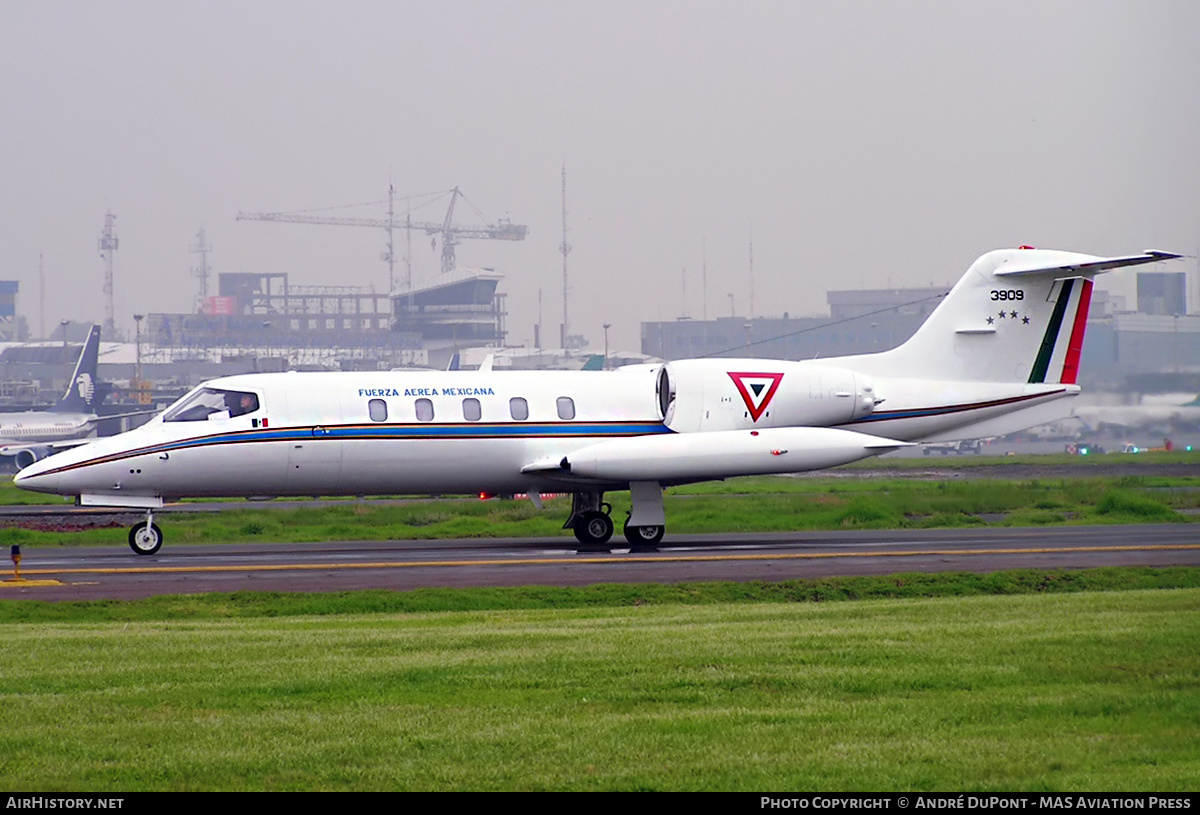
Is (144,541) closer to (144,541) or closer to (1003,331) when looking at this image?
(144,541)

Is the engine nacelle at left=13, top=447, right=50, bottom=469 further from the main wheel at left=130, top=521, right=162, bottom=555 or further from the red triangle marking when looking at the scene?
the red triangle marking

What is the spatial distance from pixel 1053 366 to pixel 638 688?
2027cm

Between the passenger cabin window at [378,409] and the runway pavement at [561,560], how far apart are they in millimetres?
2460

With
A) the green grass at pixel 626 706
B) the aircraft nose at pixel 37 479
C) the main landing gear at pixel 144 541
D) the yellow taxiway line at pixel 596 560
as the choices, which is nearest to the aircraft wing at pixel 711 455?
the yellow taxiway line at pixel 596 560

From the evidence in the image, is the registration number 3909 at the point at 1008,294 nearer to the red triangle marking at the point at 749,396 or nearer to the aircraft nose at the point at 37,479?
the red triangle marking at the point at 749,396

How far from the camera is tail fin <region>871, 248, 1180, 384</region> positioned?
28.1 m

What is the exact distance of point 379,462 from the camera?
25547 mm

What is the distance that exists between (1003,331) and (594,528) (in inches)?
360

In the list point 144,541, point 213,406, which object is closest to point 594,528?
point 213,406

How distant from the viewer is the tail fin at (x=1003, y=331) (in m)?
28.1
